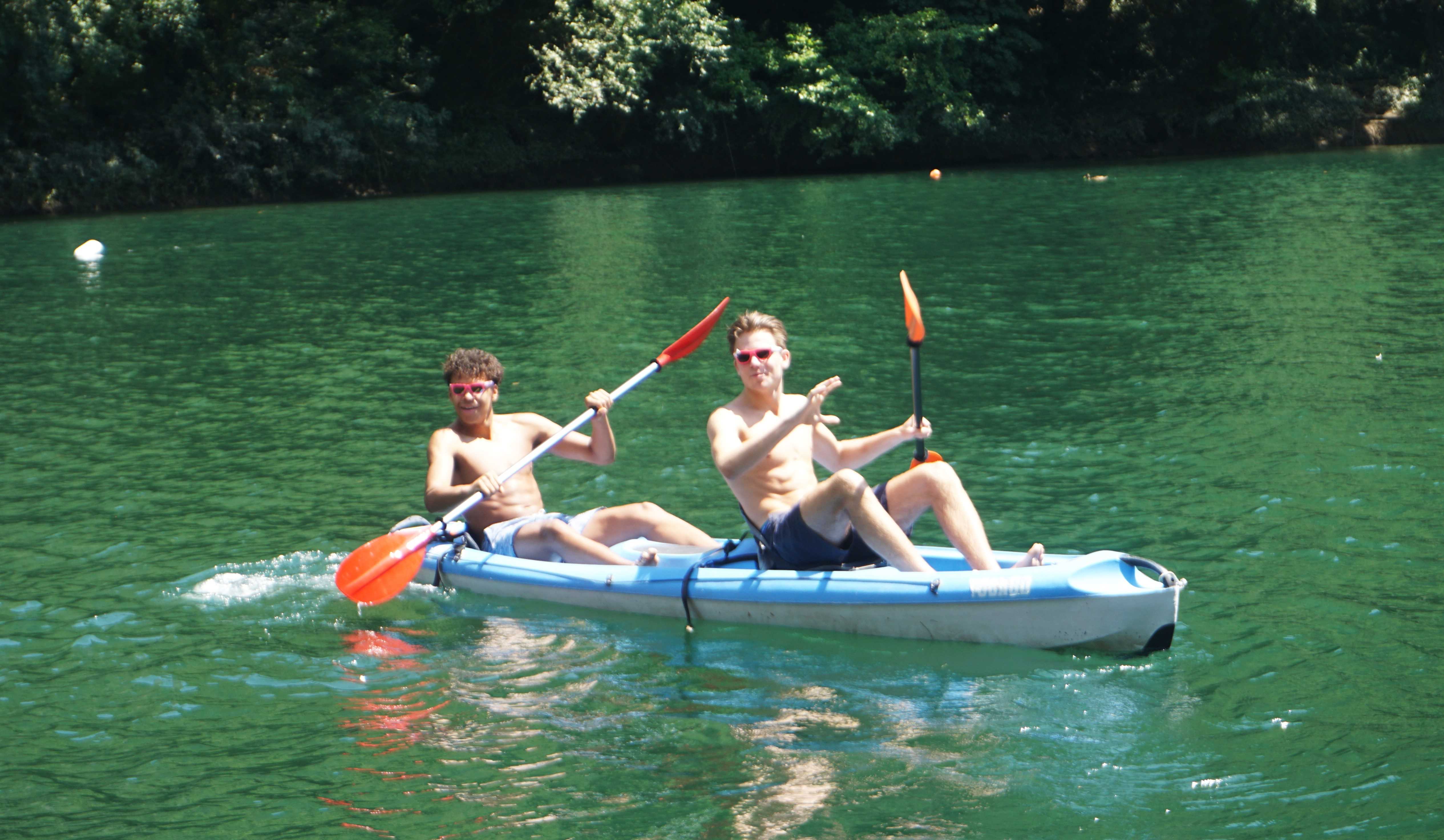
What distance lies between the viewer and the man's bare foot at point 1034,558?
521cm

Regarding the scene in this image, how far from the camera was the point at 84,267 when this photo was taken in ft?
61.8

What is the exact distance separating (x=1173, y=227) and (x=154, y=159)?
20298 millimetres

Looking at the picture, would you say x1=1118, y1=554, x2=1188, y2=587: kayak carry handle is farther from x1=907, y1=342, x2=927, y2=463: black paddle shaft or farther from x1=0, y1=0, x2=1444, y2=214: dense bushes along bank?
x1=0, y1=0, x2=1444, y2=214: dense bushes along bank

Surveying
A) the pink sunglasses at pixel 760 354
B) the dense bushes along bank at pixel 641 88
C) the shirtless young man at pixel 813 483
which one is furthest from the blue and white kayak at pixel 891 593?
the dense bushes along bank at pixel 641 88

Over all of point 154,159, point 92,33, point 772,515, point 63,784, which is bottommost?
point 63,784

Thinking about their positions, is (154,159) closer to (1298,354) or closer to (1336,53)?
(1298,354)

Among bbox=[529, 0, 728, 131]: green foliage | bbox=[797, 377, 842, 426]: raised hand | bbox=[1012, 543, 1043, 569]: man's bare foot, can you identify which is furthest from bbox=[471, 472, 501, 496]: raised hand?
bbox=[529, 0, 728, 131]: green foliage

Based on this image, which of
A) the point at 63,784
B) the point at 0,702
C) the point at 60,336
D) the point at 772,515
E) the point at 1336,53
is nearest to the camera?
the point at 63,784

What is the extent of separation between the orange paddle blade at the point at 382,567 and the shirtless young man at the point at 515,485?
0.79ft

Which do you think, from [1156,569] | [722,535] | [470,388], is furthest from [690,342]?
[1156,569]

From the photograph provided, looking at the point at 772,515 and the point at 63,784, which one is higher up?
the point at 772,515

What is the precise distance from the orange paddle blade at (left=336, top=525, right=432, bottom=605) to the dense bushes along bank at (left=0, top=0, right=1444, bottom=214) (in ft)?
76.5

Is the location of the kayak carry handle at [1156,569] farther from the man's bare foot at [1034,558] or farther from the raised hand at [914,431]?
the raised hand at [914,431]

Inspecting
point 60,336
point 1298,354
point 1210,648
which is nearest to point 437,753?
point 1210,648
